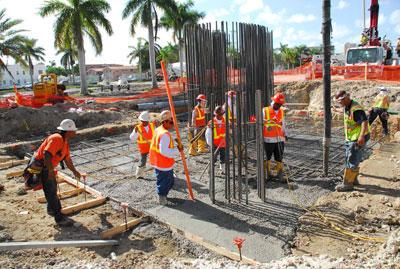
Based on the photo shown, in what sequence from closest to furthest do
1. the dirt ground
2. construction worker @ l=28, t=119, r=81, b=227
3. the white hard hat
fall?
the dirt ground
construction worker @ l=28, t=119, r=81, b=227
the white hard hat

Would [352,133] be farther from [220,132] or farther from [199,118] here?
[199,118]

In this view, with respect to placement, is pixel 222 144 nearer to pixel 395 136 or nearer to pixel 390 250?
pixel 390 250

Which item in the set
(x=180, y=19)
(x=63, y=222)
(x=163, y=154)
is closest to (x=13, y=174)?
(x=63, y=222)

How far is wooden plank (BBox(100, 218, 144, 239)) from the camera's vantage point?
4.71m

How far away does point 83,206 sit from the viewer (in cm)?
575

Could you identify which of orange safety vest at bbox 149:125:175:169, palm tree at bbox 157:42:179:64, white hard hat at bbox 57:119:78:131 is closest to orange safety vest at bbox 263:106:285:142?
orange safety vest at bbox 149:125:175:169

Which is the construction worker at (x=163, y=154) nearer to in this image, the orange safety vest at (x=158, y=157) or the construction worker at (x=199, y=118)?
the orange safety vest at (x=158, y=157)

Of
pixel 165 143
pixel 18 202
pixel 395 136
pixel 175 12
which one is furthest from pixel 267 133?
pixel 175 12

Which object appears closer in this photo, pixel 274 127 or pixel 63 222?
pixel 63 222

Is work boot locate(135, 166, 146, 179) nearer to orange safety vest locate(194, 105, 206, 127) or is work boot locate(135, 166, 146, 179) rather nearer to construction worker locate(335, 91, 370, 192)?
orange safety vest locate(194, 105, 206, 127)

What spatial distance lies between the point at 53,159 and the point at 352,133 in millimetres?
4832

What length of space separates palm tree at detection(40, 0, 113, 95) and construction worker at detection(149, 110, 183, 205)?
1966 cm

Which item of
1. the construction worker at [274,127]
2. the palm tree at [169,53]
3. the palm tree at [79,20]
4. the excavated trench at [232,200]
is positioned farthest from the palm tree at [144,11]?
the palm tree at [169,53]

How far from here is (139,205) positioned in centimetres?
582
